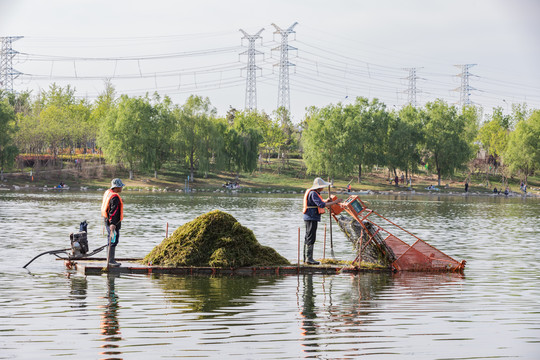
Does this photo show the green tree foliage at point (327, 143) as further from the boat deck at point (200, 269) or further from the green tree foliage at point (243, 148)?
the boat deck at point (200, 269)

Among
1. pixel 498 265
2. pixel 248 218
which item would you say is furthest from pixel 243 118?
pixel 498 265

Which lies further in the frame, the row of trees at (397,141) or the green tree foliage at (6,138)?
the row of trees at (397,141)

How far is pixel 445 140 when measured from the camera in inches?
4488

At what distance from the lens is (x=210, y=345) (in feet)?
33.8

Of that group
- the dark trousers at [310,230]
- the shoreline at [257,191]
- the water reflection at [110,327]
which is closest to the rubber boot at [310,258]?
the dark trousers at [310,230]

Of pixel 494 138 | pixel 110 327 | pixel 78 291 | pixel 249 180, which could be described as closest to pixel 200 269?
pixel 78 291

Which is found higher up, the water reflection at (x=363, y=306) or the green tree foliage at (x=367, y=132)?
the green tree foliage at (x=367, y=132)

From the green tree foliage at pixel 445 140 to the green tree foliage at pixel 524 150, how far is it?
657cm

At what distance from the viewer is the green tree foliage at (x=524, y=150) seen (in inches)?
4451

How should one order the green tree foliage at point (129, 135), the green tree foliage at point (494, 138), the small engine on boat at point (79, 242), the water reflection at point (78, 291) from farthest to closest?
the green tree foliage at point (494, 138) → the green tree foliage at point (129, 135) → the small engine on boat at point (79, 242) → the water reflection at point (78, 291)

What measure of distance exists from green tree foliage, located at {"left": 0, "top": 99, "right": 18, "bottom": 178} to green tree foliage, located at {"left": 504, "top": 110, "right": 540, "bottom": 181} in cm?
7615

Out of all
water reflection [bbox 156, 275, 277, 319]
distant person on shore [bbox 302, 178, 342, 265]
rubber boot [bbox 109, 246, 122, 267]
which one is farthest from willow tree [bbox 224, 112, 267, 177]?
water reflection [bbox 156, 275, 277, 319]

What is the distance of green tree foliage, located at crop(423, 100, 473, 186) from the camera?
113 meters

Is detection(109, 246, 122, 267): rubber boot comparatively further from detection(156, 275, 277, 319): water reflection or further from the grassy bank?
the grassy bank
